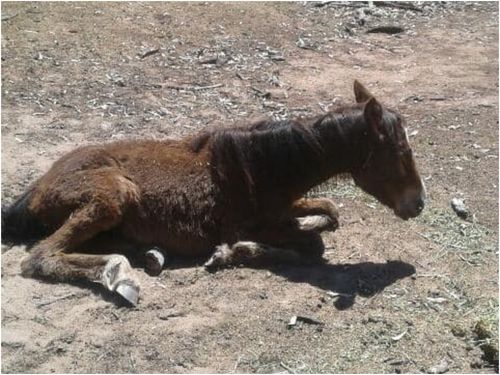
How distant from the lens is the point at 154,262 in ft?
22.5

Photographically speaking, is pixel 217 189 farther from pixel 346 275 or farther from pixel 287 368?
pixel 287 368

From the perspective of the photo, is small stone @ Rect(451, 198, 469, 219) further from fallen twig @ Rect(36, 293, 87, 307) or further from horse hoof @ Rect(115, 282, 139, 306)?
fallen twig @ Rect(36, 293, 87, 307)

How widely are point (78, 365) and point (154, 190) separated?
2.02m

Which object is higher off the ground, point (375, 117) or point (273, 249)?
point (375, 117)

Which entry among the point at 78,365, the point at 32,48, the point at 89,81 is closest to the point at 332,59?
the point at 89,81

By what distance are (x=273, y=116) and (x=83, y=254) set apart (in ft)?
13.8

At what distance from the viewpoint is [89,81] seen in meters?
11.2

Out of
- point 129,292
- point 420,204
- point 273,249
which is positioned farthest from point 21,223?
point 420,204

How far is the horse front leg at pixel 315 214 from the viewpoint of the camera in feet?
24.5

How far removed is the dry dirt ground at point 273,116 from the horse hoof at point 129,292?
0.44ft

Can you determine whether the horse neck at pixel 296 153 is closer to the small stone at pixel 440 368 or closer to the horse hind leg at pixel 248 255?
the horse hind leg at pixel 248 255

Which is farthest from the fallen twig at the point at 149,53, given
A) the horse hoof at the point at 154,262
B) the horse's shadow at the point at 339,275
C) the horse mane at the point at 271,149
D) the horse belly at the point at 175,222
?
the horse hoof at the point at 154,262

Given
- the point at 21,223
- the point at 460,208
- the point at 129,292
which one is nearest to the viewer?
the point at 129,292

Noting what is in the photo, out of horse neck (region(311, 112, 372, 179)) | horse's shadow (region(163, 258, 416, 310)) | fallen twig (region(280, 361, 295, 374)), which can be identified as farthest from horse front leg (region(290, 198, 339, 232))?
fallen twig (region(280, 361, 295, 374))
